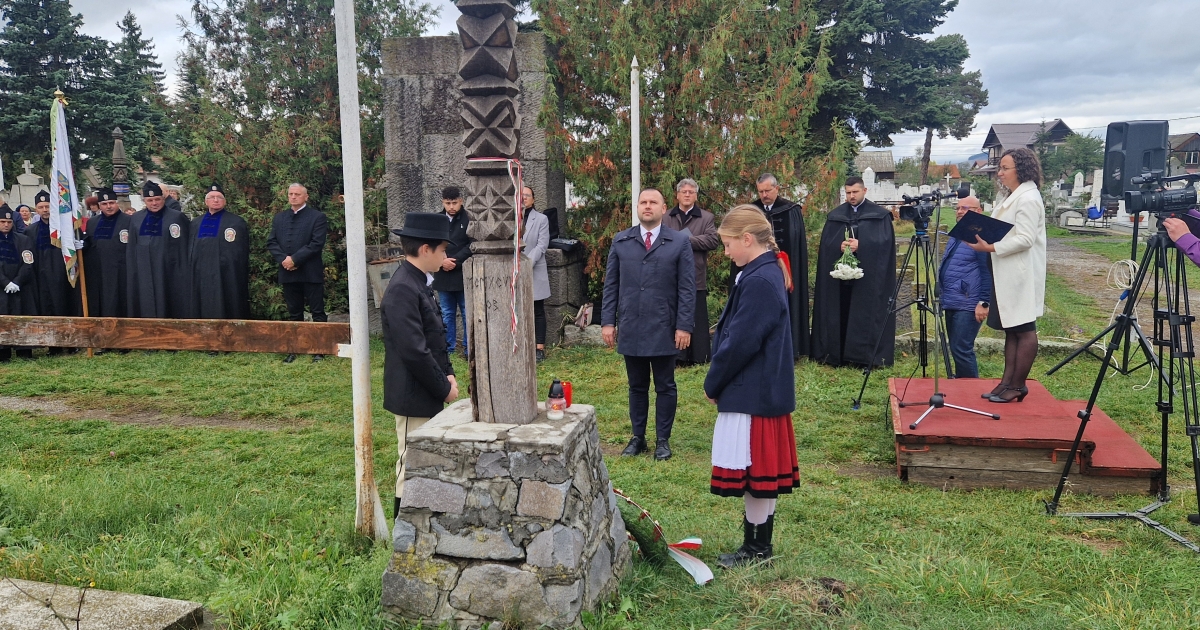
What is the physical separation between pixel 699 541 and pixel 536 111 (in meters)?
6.66

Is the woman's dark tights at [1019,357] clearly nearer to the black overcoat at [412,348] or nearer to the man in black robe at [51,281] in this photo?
the black overcoat at [412,348]

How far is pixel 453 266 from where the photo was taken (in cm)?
820

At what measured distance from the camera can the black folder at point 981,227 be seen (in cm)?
545

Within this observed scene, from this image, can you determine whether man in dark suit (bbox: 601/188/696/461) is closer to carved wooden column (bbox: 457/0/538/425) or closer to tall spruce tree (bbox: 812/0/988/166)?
carved wooden column (bbox: 457/0/538/425)

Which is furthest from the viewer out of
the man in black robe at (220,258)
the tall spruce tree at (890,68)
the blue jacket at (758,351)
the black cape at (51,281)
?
the tall spruce tree at (890,68)

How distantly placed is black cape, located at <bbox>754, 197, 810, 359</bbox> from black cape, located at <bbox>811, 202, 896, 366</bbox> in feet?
0.65

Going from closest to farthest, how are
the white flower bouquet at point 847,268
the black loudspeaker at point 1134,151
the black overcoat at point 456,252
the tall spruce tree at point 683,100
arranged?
the black loudspeaker at point 1134,151
the white flower bouquet at point 847,268
the black overcoat at point 456,252
the tall spruce tree at point 683,100

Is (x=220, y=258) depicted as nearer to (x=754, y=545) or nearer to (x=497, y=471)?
(x=497, y=471)

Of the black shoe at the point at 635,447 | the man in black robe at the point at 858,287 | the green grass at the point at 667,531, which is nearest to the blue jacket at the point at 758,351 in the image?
the green grass at the point at 667,531

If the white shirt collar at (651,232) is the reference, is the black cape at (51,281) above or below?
below

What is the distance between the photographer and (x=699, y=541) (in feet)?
12.7

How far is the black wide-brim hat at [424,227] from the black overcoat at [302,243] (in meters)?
5.39

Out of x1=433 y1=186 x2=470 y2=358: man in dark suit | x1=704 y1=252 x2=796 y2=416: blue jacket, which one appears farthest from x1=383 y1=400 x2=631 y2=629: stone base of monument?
x1=433 y1=186 x2=470 y2=358: man in dark suit

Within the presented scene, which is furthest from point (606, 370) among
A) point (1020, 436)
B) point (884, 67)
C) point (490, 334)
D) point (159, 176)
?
point (884, 67)
